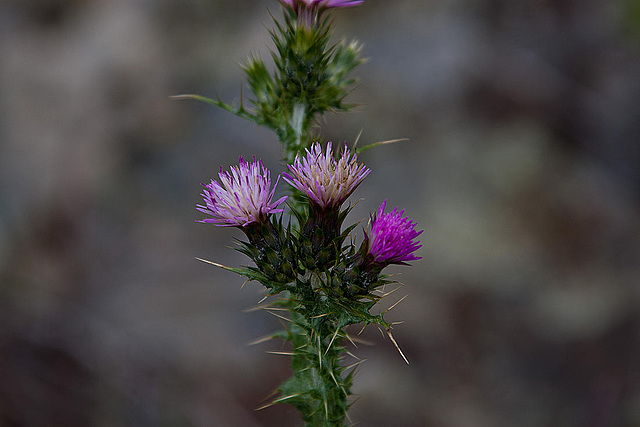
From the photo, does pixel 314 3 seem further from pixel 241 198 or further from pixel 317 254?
pixel 317 254

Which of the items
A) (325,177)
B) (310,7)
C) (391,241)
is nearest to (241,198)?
(325,177)

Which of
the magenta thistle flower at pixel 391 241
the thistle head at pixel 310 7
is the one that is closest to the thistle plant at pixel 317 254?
the magenta thistle flower at pixel 391 241

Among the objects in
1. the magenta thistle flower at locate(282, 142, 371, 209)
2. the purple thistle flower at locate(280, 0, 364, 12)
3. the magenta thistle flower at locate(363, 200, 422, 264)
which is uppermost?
the purple thistle flower at locate(280, 0, 364, 12)

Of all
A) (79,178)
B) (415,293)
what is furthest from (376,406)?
(79,178)

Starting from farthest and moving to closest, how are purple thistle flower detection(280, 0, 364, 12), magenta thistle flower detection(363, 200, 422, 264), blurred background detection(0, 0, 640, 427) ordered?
blurred background detection(0, 0, 640, 427)
purple thistle flower detection(280, 0, 364, 12)
magenta thistle flower detection(363, 200, 422, 264)

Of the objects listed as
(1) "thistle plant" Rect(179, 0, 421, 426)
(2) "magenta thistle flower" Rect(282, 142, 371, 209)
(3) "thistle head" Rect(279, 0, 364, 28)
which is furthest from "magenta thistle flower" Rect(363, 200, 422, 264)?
(3) "thistle head" Rect(279, 0, 364, 28)

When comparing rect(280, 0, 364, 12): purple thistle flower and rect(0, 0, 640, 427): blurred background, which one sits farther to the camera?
rect(0, 0, 640, 427): blurred background

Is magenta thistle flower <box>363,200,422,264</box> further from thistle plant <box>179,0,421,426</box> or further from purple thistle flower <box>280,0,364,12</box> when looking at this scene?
purple thistle flower <box>280,0,364,12</box>
